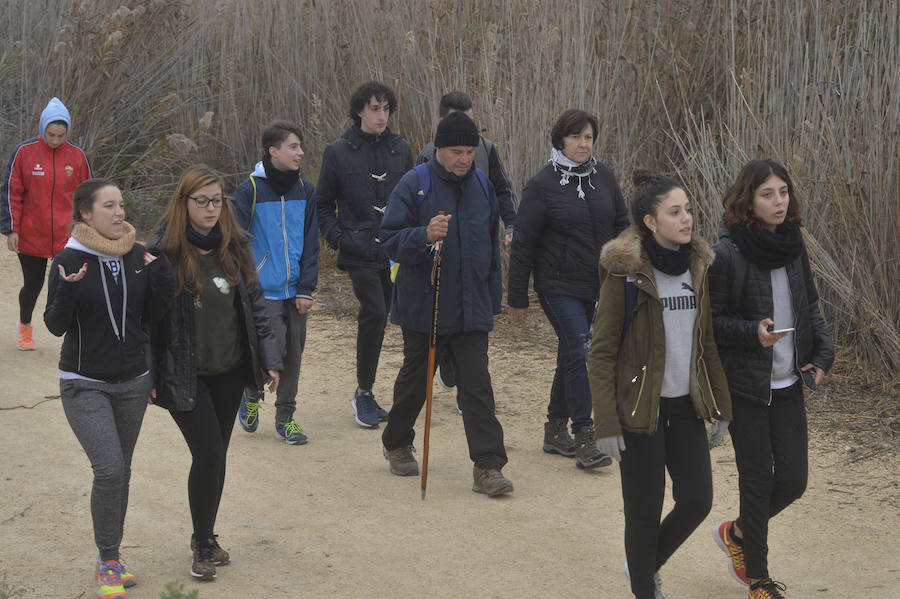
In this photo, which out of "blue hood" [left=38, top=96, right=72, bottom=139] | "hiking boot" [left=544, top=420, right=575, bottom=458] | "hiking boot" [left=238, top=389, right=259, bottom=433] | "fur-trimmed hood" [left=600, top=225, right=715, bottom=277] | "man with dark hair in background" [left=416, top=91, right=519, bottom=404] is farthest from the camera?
"blue hood" [left=38, top=96, right=72, bottom=139]

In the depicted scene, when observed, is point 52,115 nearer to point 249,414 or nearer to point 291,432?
point 249,414

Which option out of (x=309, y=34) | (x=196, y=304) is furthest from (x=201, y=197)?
(x=309, y=34)

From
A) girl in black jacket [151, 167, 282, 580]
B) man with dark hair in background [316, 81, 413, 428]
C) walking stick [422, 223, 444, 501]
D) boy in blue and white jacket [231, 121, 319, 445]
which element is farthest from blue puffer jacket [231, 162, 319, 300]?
girl in black jacket [151, 167, 282, 580]

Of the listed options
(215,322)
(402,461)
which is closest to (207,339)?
(215,322)

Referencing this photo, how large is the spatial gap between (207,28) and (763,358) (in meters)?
11.2

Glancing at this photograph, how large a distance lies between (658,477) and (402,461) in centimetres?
234

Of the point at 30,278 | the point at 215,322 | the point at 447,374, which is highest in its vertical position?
the point at 215,322

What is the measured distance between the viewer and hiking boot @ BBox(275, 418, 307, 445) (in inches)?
268

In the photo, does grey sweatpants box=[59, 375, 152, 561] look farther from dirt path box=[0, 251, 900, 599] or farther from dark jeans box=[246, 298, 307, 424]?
dark jeans box=[246, 298, 307, 424]

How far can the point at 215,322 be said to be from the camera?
478cm

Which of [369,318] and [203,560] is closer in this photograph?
[203,560]

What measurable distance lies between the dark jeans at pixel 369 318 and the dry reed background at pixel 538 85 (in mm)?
2589

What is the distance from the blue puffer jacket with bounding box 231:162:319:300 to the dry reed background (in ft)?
9.96

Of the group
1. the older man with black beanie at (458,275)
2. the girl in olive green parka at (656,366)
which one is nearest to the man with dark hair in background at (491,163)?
the older man with black beanie at (458,275)
